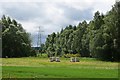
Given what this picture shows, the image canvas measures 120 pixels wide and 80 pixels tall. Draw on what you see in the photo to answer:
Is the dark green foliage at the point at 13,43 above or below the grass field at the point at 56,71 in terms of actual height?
above

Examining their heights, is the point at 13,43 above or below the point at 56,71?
above

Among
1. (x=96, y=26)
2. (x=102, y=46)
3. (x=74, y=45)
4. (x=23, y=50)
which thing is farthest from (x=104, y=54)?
(x=74, y=45)

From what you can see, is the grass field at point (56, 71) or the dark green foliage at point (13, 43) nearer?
the grass field at point (56, 71)

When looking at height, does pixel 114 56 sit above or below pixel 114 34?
below

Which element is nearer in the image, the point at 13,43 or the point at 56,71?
the point at 56,71

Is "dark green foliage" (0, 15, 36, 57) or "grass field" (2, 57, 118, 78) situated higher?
"dark green foliage" (0, 15, 36, 57)

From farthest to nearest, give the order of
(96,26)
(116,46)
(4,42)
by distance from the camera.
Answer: (4,42), (96,26), (116,46)

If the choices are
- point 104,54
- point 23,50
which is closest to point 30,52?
point 23,50

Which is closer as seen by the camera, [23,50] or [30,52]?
[23,50]

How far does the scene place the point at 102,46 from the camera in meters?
111

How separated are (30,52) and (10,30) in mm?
18008

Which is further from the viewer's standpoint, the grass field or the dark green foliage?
the dark green foliage

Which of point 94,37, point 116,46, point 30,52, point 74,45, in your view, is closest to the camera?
point 116,46

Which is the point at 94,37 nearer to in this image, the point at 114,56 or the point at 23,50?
the point at 114,56
